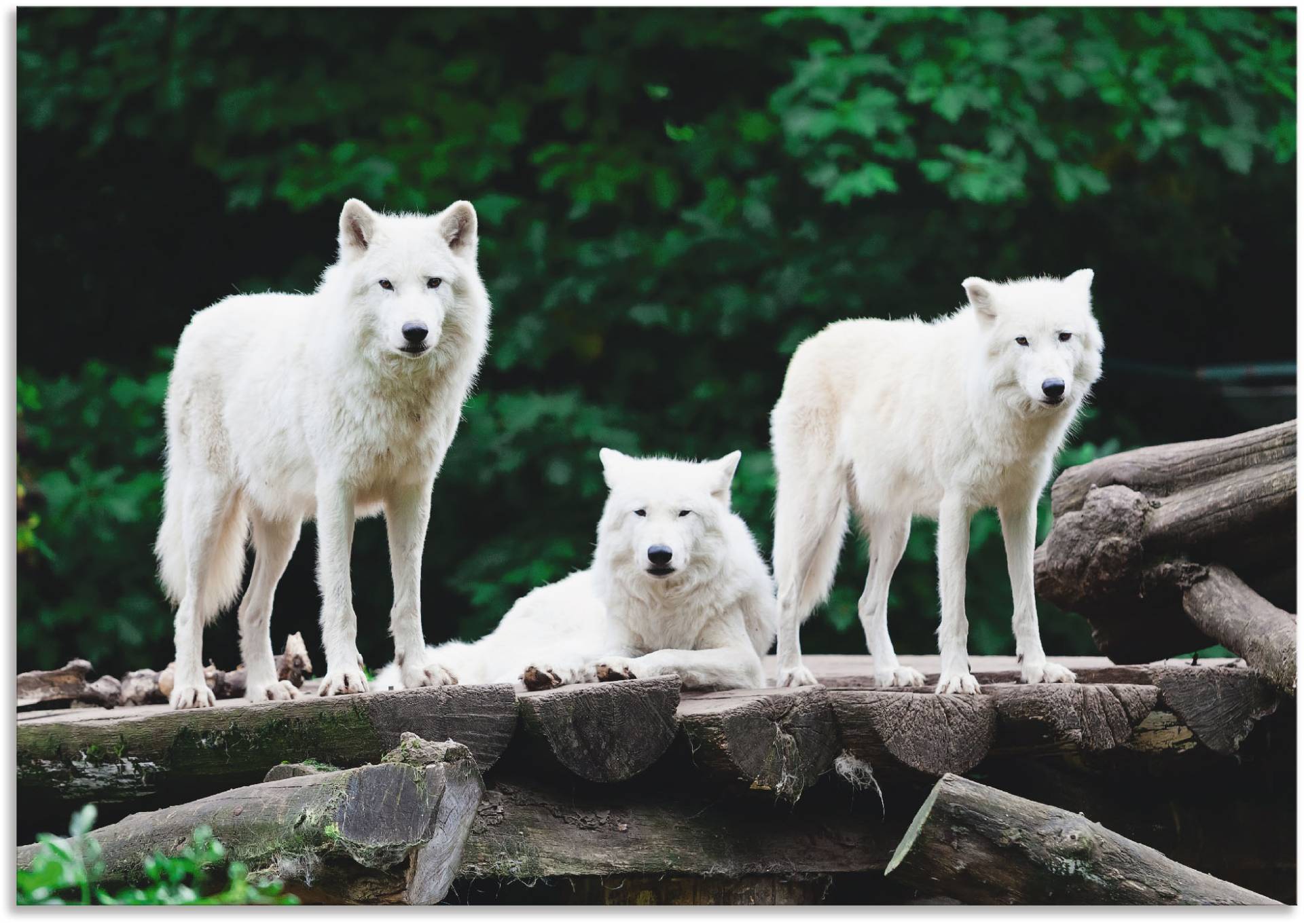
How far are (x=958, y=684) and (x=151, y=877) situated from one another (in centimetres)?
243

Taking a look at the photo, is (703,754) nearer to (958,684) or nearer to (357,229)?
(958,684)

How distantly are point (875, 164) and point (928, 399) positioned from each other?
3064 mm

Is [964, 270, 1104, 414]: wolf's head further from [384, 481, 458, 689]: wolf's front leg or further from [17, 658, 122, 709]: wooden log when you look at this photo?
[17, 658, 122, 709]: wooden log

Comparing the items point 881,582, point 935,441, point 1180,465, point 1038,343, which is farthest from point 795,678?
point 1180,465

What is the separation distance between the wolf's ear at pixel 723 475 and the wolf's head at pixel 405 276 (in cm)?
125

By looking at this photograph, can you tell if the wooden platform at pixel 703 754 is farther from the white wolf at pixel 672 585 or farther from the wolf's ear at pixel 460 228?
the wolf's ear at pixel 460 228

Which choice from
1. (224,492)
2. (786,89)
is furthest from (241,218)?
(224,492)

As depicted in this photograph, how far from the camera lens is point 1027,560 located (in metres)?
4.70

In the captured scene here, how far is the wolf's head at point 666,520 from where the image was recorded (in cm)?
471

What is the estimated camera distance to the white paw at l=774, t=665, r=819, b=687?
491 cm

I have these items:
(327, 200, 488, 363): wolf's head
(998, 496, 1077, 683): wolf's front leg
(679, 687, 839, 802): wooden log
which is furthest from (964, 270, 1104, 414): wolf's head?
(327, 200, 488, 363): wolf's head

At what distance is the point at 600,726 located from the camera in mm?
3719

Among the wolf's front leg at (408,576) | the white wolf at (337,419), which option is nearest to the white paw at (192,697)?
the white wolf at (337,419)

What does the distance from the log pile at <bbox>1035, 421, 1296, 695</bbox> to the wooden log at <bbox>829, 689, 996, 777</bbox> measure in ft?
3.49
